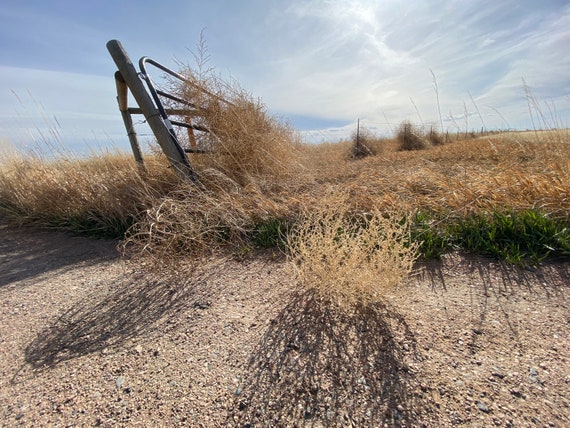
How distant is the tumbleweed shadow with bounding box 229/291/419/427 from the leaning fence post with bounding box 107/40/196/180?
7.80 ft

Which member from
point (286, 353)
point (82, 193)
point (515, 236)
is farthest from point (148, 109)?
Answer: point (515, 236)

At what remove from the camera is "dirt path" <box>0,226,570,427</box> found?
2.92 feet

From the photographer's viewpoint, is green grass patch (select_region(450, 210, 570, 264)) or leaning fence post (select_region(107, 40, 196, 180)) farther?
leaning fence post (select_region(107, 40, 196, 180))

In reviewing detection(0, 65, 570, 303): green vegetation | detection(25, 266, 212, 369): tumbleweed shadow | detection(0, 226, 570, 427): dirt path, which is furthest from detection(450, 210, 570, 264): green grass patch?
detection(25, 266, 212, 369): tumbleweed shadow

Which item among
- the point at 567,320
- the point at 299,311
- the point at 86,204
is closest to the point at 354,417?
the point at 299,311

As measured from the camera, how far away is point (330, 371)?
102 centimetres

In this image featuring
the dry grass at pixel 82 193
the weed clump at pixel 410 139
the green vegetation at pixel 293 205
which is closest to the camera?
the green vegetation at pixel 293 205

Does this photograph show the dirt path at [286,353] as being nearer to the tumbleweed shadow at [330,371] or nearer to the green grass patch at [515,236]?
the tumbleweed shadow at [330,371]

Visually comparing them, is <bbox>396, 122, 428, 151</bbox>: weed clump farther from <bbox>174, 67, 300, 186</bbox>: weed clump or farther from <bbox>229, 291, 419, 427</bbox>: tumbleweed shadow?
<bbox>229, 291, 419, 427</bbox>: tumbleweed shadow

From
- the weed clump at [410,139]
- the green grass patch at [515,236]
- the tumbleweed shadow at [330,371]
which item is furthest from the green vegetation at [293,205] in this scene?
the weed clump at [410,139]

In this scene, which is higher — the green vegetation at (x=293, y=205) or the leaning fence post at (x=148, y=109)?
the leaning fence post at (x=148, y=109)

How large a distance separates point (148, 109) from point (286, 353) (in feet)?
10.3

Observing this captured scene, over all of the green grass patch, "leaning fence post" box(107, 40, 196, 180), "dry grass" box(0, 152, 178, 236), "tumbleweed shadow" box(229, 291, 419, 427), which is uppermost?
"leaning fence post" box(107, 40, 196, 180)

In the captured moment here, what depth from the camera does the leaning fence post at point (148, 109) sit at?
9.67ft
